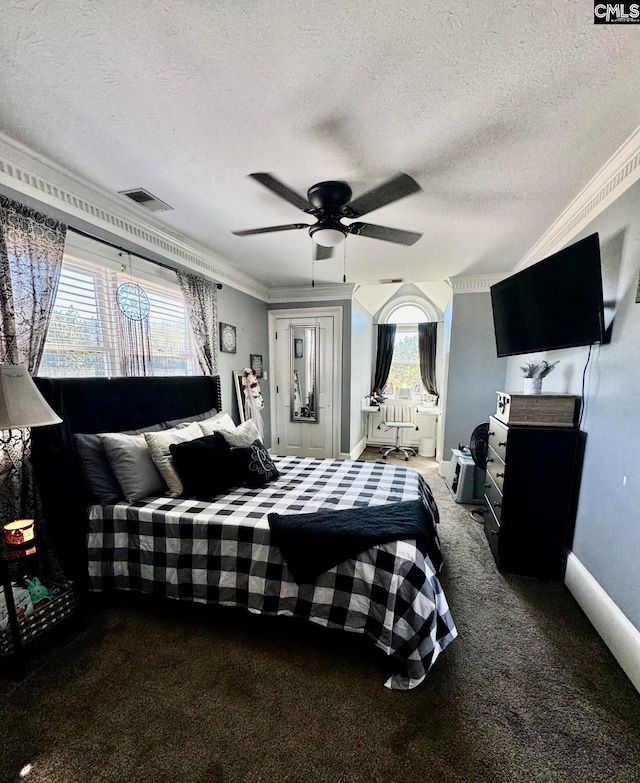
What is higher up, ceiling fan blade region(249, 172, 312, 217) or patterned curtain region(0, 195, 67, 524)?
ceiling fan blade region(249, 172, 312, 217)

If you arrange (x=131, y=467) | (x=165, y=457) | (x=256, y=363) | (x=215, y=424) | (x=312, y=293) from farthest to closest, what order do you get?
(x=312, y=293)
(x=256, y=363)
(x=215, y=424)
(x=165, y=457)
(x=131, y=467)

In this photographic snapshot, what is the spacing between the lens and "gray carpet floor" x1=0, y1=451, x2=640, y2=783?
116 cm

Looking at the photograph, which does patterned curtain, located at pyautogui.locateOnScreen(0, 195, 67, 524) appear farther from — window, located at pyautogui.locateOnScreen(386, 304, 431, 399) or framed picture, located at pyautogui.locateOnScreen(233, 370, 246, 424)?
window, located at pyautogui.locateOnScreen(386, 304, 431, 399)

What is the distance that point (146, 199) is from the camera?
2199 mm

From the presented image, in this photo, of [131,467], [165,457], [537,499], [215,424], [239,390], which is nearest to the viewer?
[131,467]

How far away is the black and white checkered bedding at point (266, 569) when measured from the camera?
4.78 feet

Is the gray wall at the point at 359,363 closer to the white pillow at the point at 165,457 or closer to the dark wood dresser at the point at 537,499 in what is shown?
the dark wood dresser at the point at 537,499

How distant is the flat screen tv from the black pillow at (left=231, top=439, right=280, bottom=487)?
221 cm

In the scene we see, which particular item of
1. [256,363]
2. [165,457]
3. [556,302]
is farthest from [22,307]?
[556,302]

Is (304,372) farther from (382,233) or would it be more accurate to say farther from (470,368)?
(382,233)

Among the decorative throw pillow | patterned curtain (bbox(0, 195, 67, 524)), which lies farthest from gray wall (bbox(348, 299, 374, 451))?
patterned curtain (bbox(0, 195, 67, 524))

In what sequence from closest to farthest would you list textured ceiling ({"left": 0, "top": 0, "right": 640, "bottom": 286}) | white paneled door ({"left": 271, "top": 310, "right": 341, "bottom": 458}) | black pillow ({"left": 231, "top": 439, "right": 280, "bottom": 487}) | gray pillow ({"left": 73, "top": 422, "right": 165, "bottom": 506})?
textured ceiling ({"left": 0, "top": 0, "right": 640, "bottom": 286}) < gray pillow ({"left": 73, "top": 422, "right": 165, "bottom": 506}) < black pillow ({"left": 231, "top": 439, "right": 280, "bottom": 487}) < white paneled door ({"left": 271, "top": 310, "right": 341, "bottom": 458})

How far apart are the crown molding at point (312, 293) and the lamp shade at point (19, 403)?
350 cm

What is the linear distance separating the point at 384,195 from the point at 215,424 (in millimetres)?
2123
